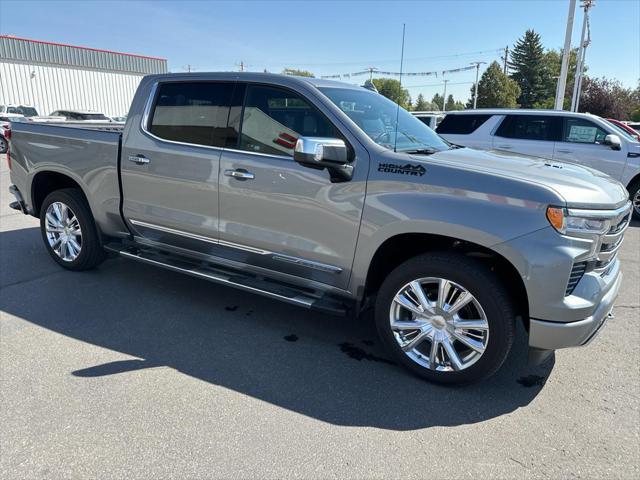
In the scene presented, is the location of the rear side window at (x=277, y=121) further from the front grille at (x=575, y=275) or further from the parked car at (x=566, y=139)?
the parked car at (x=566, y=139)

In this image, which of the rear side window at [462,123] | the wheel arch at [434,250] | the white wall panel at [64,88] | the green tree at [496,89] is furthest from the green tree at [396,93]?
the green tree at [496,89]

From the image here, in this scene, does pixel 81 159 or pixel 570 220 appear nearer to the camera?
pixel 570 220

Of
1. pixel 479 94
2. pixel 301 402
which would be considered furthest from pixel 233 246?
pixel 479 94

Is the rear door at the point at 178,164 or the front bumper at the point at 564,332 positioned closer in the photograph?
the front bumper at the point at 564,332

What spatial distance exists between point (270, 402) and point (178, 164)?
7.08 ft

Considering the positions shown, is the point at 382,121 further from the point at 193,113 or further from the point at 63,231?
the point at 63,231

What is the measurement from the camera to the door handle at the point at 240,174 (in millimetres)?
3623

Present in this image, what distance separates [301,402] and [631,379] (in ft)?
7.50

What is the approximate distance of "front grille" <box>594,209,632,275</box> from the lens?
9.32 feet

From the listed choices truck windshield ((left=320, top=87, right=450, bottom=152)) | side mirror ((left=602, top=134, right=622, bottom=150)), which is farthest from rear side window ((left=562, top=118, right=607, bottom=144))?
truck windshield ((left=320, top=87, right=450, bottom=152))

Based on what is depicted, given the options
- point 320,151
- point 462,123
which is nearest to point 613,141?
point 462,123

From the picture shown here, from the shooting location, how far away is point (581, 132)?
8.78 meters

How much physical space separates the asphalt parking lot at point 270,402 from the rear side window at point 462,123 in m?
5.87

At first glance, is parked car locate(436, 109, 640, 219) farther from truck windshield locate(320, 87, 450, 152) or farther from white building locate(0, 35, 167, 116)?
white building locate(0, 35, 167, 116)
